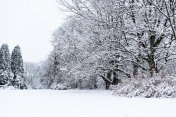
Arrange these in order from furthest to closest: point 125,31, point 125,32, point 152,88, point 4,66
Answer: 1. point 4,66
2. point 125,32
3. point 125,31
4. point 152,88

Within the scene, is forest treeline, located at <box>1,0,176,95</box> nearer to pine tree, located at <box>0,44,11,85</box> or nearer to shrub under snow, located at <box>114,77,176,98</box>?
shrub under snow, located at <box>114,77,176,98</box>

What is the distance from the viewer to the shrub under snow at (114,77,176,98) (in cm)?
649

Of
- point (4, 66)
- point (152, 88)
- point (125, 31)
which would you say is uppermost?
point (125, 31)

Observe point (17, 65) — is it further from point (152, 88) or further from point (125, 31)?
point (152, 88)

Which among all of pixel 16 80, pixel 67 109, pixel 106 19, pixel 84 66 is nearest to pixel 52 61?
pixel 16 80

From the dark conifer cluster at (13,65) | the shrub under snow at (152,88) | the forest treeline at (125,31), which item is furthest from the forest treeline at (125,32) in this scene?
the dark conifer cluster at (13,65)

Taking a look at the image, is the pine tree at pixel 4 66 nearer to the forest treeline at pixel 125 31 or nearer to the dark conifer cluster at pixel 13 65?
the dark conifer cluster at pixel 13 65

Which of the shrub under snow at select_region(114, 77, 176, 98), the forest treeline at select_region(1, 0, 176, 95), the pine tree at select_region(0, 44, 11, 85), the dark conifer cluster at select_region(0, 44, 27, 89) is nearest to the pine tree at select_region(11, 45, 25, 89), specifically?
the dark conifer cluster at select_region(0, 44, 27, 89)

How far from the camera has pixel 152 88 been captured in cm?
691

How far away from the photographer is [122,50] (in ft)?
34.8

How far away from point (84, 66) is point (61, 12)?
3419mm

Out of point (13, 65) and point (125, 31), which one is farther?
point (13, 65)

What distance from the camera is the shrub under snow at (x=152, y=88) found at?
6492mm

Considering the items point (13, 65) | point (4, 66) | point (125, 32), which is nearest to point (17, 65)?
point (13, 65)
